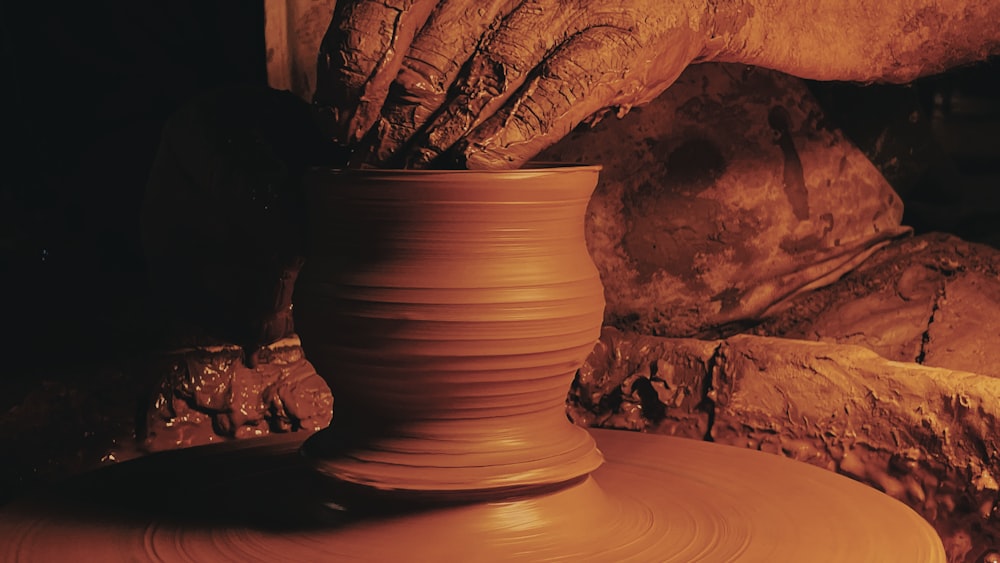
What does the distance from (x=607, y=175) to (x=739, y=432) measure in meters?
0.72

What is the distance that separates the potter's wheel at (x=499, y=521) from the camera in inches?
65.6

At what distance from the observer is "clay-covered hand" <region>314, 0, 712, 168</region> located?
5.48 feet

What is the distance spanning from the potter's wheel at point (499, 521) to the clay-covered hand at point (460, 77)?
543 mm

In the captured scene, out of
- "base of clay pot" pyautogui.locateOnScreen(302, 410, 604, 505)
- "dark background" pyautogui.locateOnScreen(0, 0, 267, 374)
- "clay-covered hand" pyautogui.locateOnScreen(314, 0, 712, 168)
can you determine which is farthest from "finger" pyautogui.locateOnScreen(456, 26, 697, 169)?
"dark background" pyautogui.locateOnScreen(0, 0, 267, 374)

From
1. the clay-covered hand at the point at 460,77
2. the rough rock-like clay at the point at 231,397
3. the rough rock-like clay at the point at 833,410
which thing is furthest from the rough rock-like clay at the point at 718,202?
the clay-covered hand at the point at 460,77

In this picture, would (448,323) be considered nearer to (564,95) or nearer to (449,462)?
(449,462)

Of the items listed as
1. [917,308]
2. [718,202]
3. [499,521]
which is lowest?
[499,521]

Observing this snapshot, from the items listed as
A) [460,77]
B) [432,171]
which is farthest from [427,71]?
[432,171]

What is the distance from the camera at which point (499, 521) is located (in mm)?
1690

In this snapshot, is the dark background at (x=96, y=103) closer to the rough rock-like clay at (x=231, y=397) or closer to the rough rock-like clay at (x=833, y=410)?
the rough rock-like clay at (x=231, y=397)

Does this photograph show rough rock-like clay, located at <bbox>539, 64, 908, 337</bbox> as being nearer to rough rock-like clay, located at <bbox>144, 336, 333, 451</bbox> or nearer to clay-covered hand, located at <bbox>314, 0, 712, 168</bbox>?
rough rock-like clay, located at <bbox>144, 336, 333, 451</bbox>

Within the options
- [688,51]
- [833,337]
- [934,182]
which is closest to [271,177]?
[688,51]

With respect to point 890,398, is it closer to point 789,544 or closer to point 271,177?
point 789,544

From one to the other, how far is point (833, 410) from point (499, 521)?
1.01 metres
